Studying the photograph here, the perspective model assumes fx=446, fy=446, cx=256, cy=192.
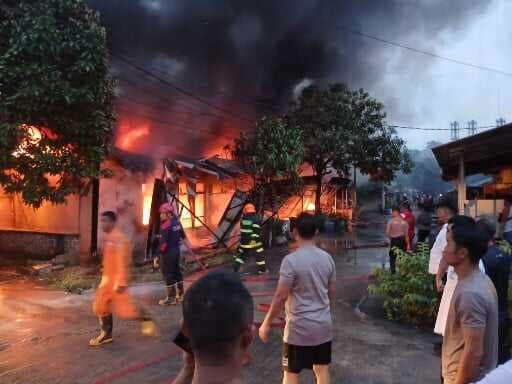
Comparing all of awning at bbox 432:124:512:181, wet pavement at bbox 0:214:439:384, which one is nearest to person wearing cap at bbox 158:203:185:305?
wet pavement at bbox 0:214:439:384

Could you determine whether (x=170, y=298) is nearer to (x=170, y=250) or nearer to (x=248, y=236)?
(x=170, y=250)

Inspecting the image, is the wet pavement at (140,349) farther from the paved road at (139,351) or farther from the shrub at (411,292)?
the shrub at (411,292)

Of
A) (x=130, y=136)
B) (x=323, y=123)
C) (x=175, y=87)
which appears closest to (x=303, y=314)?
(x=130, y=136)

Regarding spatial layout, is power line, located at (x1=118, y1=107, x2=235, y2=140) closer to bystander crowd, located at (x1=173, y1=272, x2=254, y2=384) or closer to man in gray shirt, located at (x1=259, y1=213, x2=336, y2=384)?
man in gray shirt, located at (x1=259, y1=213, x2=336, y2=384)

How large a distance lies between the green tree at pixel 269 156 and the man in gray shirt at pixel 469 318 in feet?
34.4

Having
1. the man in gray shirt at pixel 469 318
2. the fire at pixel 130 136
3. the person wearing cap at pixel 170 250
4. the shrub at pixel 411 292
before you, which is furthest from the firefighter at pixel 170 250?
the fire at pixel 130 136

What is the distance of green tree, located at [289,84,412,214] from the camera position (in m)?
17.6

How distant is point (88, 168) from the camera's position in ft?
29.7

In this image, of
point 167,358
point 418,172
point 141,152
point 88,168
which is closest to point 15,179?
point 88,168

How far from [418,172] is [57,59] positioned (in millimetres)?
66081

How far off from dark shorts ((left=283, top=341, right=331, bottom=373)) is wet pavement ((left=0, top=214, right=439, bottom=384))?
3.87 feet

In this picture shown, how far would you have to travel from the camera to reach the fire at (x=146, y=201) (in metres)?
12.0

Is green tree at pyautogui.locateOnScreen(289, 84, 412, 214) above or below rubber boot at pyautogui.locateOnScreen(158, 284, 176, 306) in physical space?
above

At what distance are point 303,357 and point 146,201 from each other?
31.6ft
